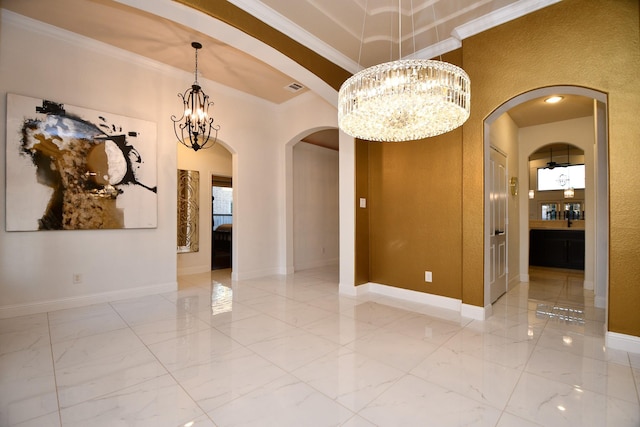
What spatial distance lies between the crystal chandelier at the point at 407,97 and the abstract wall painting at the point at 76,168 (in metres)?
3.27

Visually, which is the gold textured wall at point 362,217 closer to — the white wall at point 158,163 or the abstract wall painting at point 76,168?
the white wall at point 158,163

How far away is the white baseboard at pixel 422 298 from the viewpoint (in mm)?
3299

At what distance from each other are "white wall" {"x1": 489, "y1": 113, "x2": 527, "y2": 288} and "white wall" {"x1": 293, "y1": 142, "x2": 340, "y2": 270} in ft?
12.4

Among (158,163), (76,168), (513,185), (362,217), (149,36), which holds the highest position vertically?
(149,36)

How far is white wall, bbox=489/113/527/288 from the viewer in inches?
170

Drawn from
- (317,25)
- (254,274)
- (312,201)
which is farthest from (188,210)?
(317,25)

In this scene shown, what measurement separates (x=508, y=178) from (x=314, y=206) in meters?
3.87

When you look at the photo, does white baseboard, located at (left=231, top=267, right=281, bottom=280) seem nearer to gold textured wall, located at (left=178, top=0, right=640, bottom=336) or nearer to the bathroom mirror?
the bathroom mirror

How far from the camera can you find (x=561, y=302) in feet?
13.0

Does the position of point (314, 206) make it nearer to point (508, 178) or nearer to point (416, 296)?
point (416, 296)

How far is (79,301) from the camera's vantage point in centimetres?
363

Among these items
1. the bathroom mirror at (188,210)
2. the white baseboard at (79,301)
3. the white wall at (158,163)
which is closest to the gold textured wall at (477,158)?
the white wall at (158,163)

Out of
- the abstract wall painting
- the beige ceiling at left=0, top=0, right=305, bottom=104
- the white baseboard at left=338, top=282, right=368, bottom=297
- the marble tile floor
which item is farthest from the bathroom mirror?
the white baseboard at left=338, top=282, right=368, bottom=297

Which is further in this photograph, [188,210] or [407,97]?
[188,210]
